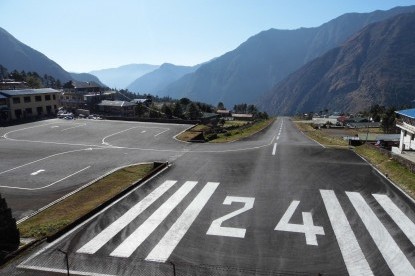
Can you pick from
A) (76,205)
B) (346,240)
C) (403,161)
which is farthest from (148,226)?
(403,161)

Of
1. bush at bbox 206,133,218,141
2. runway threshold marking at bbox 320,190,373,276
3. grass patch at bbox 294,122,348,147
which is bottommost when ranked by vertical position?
runway threshold marking at bbox 320,190,373,276

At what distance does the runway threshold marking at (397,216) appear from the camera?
1880 cm

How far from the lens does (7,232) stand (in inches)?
695

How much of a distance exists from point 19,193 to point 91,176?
20.7 ft

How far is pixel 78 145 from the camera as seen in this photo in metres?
46.2

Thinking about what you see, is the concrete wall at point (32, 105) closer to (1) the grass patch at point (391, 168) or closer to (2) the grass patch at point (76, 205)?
(2) the grass patch at point (76, 205)

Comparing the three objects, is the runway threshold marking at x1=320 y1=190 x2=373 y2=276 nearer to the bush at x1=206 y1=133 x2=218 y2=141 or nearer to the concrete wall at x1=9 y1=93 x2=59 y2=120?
the bush at x1=206 y1=133 x2=218 y2=141

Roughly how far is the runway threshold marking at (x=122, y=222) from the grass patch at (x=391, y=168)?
64.1 ft

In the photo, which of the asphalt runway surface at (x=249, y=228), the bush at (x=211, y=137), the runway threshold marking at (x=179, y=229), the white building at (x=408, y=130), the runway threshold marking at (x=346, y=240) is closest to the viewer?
the runway threshold marking at (x=346, y=240)

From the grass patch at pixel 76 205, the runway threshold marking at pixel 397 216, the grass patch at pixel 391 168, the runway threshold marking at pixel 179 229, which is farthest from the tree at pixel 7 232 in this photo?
the grass patch at pixel 391 168

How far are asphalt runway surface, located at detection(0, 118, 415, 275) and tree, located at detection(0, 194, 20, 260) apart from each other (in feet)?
5.85

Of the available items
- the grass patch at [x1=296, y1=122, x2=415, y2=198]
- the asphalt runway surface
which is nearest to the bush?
the asphalt runway surface

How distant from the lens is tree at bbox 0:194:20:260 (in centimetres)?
1722

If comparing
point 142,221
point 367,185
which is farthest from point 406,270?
point 142,221
